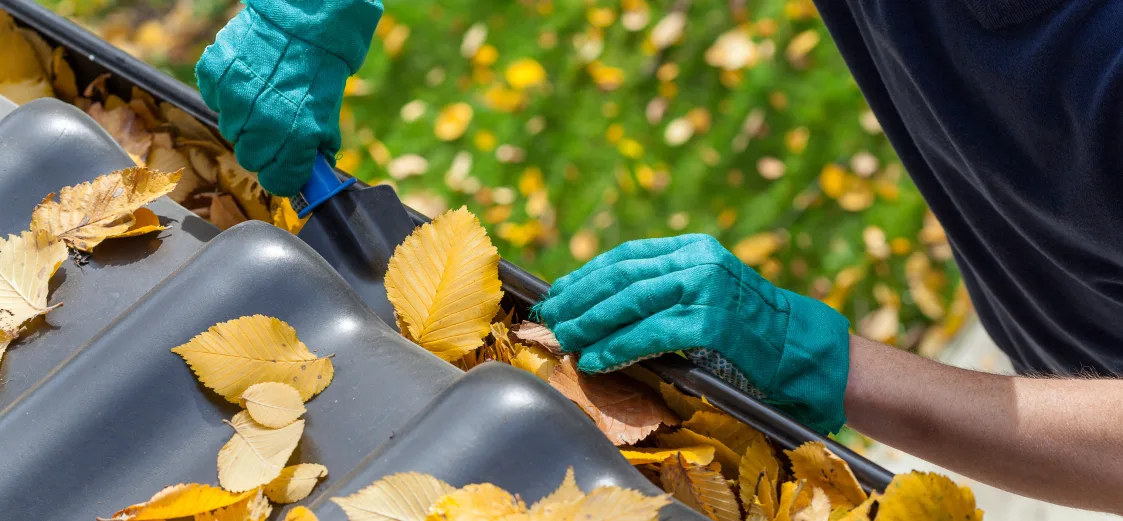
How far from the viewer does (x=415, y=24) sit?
9.27 ft

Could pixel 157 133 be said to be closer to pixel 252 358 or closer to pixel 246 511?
pixel 252 358

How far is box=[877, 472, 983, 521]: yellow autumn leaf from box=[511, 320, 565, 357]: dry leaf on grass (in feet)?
1.40

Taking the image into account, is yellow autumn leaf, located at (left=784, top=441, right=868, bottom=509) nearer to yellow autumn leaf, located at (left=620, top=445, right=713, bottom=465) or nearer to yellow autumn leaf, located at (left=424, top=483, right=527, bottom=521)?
yellow autumn leaf, located at (left=620, top=445, right=713, bottom=465)

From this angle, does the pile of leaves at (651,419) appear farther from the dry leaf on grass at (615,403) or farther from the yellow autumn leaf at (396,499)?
the yellow autumn leaf at (396,499)

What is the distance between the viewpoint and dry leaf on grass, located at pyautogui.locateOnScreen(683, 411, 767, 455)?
3.09 ft

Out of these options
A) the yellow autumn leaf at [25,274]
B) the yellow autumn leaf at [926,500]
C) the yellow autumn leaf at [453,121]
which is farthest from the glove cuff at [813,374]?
the yellow autumn leaf at [453,121]

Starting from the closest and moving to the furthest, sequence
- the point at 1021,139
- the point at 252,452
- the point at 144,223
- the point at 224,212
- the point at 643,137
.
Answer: the point at 252,452, the point at 144,223, the point at 1021,139, the point at 224,212, the point at 643,137

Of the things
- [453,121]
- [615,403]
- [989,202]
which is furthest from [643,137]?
[615,403]

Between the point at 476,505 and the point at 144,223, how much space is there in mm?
635

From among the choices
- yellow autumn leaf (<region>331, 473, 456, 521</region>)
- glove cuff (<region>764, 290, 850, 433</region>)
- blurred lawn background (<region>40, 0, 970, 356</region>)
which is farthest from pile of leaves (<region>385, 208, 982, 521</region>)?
blurred lawn background (<region>40, 0, 970, 356</region>)

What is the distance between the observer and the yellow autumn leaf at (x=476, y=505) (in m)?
0.73

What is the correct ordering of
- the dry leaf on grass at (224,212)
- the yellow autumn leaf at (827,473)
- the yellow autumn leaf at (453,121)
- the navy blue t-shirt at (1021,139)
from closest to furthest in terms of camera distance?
the yellow autumn leaf at (827,473)
the navy blue t-shirt at (1021,139)
the dry leaf on grass at (224,212)
the yellow autumn leaf at (453,121)

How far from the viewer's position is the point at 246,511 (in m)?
0.82

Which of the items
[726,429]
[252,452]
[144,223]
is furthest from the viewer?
[144,223]
